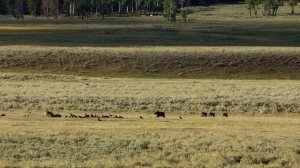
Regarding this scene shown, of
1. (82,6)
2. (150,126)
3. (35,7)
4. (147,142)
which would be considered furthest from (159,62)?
(35,7)

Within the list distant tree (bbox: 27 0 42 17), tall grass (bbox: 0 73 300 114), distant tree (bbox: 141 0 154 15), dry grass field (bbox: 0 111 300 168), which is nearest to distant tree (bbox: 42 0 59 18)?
distant tree (bbox: 27 0 42 17)

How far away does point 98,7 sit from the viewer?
163 meters

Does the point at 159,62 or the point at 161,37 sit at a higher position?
the point at 159,62

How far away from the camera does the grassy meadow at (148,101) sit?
64.7ft

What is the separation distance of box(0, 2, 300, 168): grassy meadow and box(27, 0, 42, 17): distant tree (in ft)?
265

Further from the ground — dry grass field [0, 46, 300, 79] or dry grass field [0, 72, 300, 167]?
dry grass field [0, 72, 300, 167]

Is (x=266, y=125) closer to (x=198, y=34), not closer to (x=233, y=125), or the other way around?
(x=233, y=125)

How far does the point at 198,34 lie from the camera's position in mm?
89500

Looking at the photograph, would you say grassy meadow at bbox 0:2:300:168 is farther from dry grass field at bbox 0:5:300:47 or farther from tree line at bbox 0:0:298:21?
tree line at bbox 0:0:298:21

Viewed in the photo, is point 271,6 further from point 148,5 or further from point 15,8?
point 15,8

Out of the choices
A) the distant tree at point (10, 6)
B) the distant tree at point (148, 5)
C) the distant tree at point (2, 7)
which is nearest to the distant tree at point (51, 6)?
the distant tree at point (10, 6)

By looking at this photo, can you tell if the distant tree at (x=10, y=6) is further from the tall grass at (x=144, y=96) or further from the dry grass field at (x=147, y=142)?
the dry grass field at (x=147, y=142)

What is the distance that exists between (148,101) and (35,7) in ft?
421

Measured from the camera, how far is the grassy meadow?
19.7 metres
